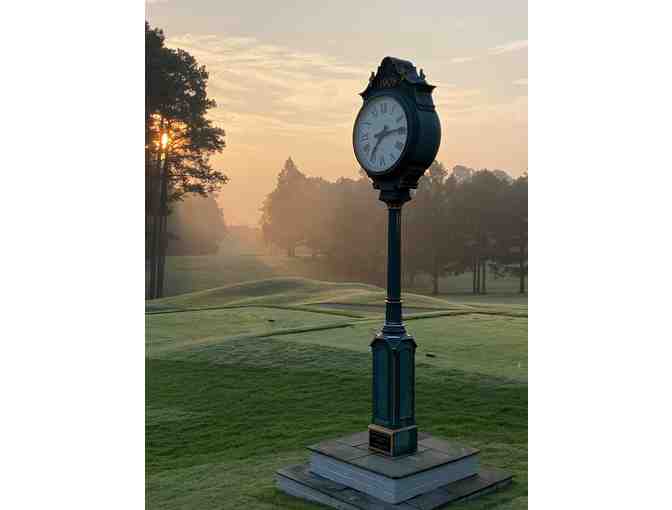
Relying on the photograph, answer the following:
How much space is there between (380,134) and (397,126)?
0.30 m

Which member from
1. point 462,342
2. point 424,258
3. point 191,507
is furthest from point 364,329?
point 424,258

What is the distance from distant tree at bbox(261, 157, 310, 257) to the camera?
39.3m

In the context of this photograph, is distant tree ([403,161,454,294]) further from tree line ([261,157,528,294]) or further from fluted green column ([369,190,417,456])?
fluted green column ([369,190,417,456])

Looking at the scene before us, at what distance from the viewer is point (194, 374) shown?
13656mm

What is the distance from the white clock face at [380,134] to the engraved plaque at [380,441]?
307 centimetres

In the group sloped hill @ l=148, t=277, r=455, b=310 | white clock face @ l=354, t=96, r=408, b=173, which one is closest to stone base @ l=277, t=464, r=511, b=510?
white clock face @ l=354, t=96, r=408, b=173

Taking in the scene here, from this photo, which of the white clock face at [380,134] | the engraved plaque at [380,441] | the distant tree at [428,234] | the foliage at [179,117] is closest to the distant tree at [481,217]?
the distant tree at [428,234]

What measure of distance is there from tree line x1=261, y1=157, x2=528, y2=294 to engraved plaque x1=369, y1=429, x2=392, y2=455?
27892 mm

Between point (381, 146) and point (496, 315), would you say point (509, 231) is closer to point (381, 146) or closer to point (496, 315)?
point (496, 315)

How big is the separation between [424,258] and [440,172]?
5208 millimetres

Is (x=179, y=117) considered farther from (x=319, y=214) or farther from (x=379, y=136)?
(x=379, y=136)

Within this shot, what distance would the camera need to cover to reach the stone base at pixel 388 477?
278 inches

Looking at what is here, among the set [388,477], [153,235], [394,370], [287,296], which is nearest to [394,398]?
[394,370]

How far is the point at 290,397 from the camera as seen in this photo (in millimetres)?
12094
